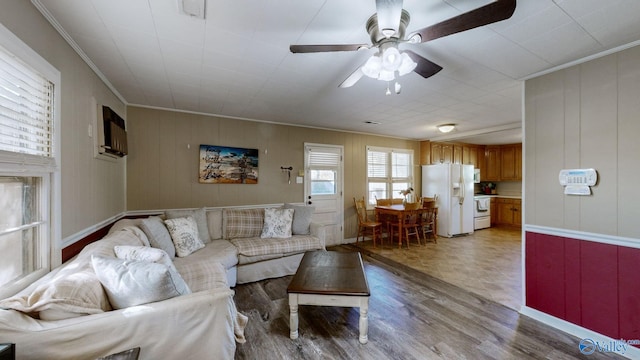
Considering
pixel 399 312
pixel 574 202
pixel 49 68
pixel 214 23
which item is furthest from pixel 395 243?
pixel 49 68

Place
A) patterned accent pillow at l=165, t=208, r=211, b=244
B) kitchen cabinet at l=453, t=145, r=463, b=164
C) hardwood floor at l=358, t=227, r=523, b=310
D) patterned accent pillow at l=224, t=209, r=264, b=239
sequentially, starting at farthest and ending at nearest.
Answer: kitchen cabinet at l=453, t=145, r=463, b=164
patterned accent pillow at l=224, t=209, r=264, b=239
patterned accent pillow at l=165, t=208, r=211, b=244
hardwood floor at l=358, t=227, r=523, b=310

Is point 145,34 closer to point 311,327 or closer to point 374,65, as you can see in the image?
point 374,65

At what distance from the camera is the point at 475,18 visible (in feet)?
4.09

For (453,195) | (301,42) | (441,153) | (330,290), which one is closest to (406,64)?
(301,42)

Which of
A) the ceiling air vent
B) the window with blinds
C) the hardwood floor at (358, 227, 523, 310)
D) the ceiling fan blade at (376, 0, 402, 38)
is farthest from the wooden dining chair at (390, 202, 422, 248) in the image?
the ceiling air vent

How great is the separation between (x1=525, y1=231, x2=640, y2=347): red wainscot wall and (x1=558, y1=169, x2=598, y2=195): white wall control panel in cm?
44

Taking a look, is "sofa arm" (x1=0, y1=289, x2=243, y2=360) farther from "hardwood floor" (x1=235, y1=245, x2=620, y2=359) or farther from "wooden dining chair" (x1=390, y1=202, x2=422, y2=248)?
"wooden dining chair" (x1=390, y1=202, x2=422, y2=248)

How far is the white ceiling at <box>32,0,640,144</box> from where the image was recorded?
5.01ft

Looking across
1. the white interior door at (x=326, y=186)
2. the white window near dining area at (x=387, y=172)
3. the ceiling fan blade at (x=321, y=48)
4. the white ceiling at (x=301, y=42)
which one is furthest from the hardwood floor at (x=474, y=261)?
the ceiling fan blade at (x=321, y=48)

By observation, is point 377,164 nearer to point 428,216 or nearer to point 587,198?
point 428,216

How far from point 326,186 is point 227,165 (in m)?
1.97

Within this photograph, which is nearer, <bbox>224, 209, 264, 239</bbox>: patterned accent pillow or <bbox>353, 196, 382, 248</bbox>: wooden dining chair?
<bbox>224, 209, 264, 239</bbox>: patterned accent pillow

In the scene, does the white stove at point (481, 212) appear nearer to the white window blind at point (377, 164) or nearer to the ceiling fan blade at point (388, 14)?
the white window blind at point (377, 164)

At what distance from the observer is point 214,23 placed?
5.48ft
